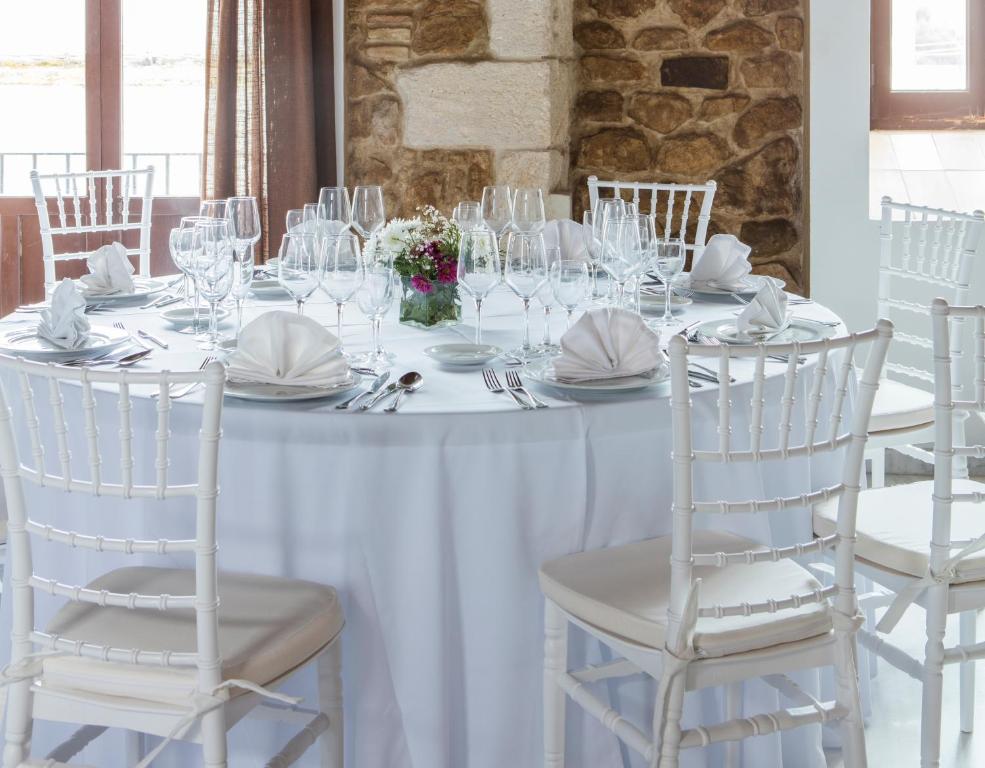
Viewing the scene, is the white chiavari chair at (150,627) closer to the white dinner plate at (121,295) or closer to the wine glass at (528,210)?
the white dinner plate at (121,295)

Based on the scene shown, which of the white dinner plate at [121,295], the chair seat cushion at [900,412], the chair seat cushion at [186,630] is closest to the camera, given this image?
the chair seat cushion at [186,630]

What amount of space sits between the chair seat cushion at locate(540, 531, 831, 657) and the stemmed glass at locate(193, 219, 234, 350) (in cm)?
86

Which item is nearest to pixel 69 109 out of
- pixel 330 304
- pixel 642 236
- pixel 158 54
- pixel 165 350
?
pixel 158 54

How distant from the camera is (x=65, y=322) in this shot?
2.15 m

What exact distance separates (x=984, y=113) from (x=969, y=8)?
416 millimetres

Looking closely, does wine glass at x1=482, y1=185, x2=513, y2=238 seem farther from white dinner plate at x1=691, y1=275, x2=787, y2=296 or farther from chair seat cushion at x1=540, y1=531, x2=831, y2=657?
chair seat cushion at x1=540, y1=531, x2=831, y2=657

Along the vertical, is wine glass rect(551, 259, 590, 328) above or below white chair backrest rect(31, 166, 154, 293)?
below

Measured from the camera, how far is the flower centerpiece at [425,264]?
2.36 m

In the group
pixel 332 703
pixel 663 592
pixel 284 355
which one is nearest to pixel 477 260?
pixel 284 355

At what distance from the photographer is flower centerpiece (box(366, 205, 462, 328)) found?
2359 mm

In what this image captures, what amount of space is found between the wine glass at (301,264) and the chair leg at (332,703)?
28.3 inches

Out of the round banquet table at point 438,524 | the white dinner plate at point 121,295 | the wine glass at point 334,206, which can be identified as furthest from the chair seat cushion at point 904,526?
the white dinner plate at point 121,295

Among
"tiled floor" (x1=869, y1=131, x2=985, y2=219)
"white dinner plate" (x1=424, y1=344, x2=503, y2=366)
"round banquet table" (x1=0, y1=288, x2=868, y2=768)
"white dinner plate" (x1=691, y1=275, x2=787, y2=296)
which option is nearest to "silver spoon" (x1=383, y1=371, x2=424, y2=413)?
"round banquet table" (x1=0, y1=288, x2=868, y2=768)

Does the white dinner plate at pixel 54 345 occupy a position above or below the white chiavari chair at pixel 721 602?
above
